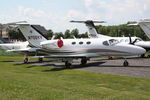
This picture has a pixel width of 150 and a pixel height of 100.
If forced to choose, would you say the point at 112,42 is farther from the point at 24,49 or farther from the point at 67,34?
the point at 67,34

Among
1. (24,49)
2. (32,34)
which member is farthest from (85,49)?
(24,49)

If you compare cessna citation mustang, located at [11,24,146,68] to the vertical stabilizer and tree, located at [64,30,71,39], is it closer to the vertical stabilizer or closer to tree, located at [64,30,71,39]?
the vertical stabilizer

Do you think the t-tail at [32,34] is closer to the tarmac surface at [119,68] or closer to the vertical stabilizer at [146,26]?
the tarmac surface at [119,68]

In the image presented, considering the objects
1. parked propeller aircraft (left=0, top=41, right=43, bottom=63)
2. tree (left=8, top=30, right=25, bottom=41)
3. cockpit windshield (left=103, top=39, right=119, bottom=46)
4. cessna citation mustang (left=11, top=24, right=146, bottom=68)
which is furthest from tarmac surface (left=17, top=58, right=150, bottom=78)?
tree (left=8, top=30, right=25, bottom=41)

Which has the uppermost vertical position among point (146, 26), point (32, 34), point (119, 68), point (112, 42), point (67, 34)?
point (67, 34)

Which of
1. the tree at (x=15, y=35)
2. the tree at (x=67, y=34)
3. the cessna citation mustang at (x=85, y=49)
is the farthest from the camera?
the tree at (x=15, y=35)

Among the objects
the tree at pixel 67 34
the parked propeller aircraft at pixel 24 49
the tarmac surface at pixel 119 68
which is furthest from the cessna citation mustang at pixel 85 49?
the tree at pixel 67 34

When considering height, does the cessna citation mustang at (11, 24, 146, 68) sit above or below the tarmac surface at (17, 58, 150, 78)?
above

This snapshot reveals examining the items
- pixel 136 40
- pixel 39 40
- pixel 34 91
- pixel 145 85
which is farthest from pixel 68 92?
pixel 136 40

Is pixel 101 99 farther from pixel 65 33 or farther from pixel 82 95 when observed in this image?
pixel 65 33

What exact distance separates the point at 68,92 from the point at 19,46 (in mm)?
25940

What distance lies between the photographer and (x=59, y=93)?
10.1m

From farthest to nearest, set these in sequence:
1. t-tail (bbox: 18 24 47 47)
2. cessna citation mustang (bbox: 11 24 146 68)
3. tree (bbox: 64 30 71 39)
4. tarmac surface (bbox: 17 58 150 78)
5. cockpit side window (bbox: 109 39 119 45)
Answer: tree (bbox: 64 30 71 39) → t-tail (bbox: 18 24 47 47) → cockpit side window (bbox: 109 39 119 45) → cessna citation mustang (bbox: 11 24 146 68) → tarmac surface (bbox: 17 58 150 78)

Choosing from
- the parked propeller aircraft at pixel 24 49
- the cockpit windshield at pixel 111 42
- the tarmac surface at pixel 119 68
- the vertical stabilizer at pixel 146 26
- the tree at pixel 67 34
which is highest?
the tree at pixel 67 34
